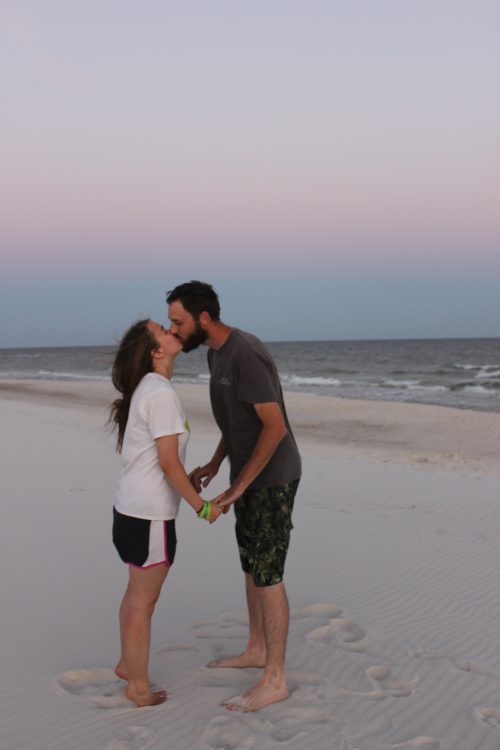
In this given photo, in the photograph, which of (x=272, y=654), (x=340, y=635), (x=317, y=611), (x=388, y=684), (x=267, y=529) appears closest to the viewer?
(x=272, y=654)

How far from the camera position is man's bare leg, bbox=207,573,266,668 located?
13.1 ft

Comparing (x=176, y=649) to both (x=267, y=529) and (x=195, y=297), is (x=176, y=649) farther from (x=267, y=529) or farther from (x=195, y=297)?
(x=195, y=297)

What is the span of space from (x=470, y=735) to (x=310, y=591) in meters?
2.08

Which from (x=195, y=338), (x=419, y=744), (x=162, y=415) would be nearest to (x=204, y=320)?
(x=195, y=338)

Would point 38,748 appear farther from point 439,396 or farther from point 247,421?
point 439,396

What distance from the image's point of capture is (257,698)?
3.51 metres

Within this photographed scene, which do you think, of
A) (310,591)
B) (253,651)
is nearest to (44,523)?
(310,591)

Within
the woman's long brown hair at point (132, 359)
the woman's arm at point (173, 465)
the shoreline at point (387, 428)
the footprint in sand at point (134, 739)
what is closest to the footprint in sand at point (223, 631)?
the footprint in sand at point (134, 739)

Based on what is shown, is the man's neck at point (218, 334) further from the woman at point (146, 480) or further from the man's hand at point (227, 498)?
the man's hand at point (227, 498)

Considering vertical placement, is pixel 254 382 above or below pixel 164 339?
below

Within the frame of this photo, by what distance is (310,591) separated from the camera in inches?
209

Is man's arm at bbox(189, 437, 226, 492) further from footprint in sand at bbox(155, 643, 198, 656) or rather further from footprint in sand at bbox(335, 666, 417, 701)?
footprint in sand at bbox(335, 666, 417, 701)

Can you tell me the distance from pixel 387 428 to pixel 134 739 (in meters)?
14.5

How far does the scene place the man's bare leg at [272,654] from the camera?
354 cm
